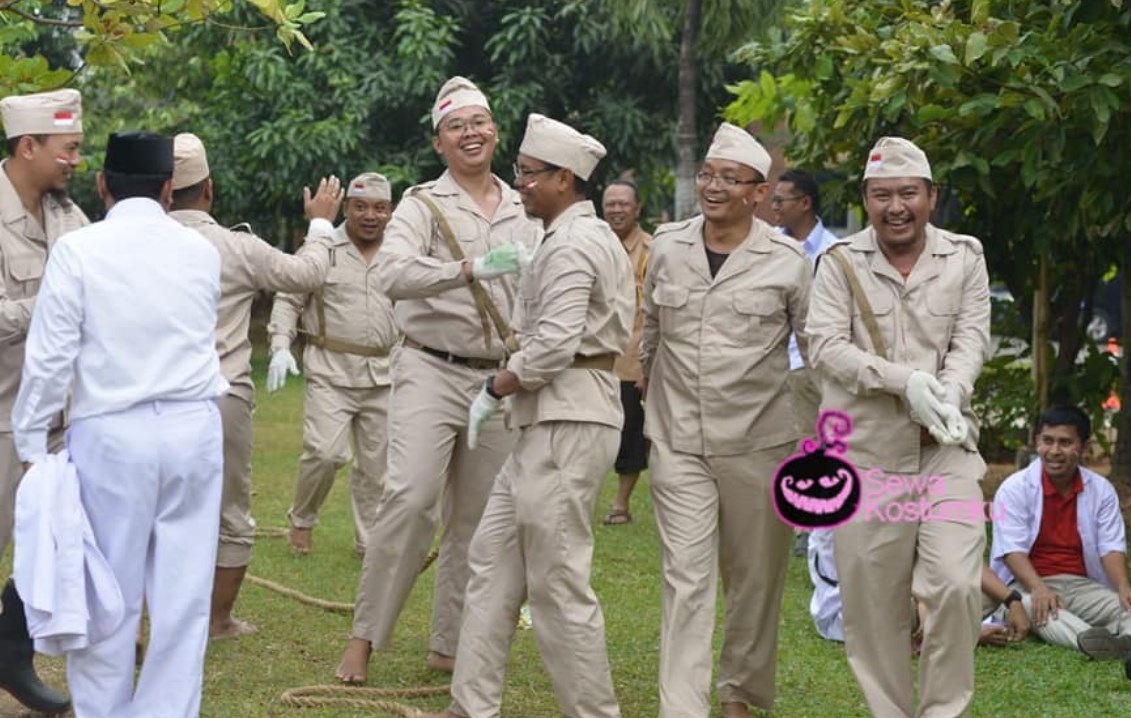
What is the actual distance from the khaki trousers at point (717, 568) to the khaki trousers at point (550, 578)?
25 centimetres

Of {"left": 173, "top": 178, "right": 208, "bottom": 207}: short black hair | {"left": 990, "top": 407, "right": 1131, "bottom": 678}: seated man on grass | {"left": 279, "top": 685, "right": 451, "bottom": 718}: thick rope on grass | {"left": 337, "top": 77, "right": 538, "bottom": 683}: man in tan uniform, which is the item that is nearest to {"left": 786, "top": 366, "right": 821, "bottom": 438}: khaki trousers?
{"left": 990, "top": 407, "right": 1131, "bottom": 678}: seated man on grass

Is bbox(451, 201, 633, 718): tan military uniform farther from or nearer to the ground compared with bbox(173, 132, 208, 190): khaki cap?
nearer to the ground

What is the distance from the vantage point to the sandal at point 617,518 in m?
12.7

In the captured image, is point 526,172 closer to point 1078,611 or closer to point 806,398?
point 1078,611

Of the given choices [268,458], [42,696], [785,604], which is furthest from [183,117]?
[42,696]

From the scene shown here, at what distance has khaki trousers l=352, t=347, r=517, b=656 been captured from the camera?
767cm

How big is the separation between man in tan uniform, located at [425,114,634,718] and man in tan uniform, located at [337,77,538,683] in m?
0.57

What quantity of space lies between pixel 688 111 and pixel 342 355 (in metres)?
8.56

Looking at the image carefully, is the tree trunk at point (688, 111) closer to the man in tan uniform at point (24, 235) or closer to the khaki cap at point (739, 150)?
the khaki cap at point (739, 150)

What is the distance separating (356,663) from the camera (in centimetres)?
783

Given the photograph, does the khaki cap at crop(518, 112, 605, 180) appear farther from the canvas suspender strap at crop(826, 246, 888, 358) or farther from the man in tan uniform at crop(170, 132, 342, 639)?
the man in tan uniform at crop(170, 132, 342, 639)

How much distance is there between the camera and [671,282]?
7.24 metres

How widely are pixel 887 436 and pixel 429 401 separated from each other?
1919 mm

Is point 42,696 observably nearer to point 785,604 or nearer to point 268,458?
point 785,604
